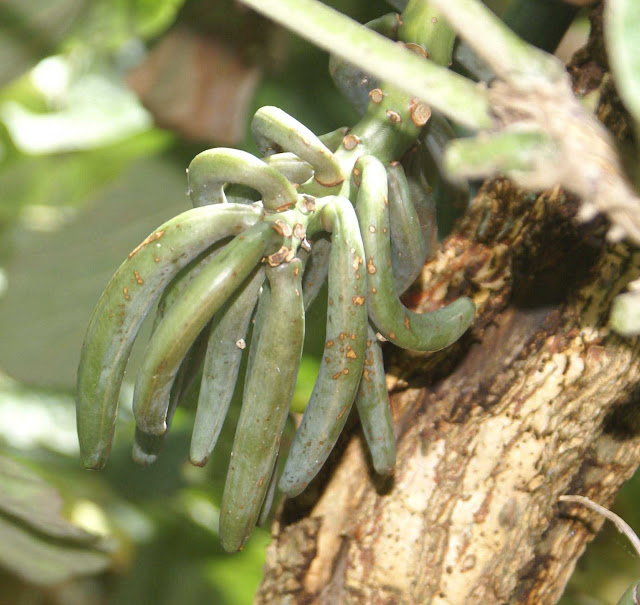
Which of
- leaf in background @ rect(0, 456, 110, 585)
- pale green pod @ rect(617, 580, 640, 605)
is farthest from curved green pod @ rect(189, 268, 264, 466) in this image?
leaf in background @ rect(0, 456, 110, 585)

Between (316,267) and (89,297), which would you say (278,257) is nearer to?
(316,267)

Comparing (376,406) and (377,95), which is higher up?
(377,95)

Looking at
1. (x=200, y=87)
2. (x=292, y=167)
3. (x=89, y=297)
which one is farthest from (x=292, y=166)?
(x=89, y=297)

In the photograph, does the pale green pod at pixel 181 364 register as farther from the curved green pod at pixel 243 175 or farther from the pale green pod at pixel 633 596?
the pale green pod at pixel 633 596

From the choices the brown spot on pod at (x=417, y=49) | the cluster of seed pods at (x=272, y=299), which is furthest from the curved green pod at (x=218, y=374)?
the brown spot on pod at (x=417, y=49)

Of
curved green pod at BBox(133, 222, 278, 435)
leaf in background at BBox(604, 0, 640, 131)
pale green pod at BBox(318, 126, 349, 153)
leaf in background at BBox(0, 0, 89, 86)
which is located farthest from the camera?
leaf in background at BBox(0, 0, 89, 86)

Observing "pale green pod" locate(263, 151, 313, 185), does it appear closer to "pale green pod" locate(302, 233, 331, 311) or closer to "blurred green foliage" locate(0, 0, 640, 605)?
"pale green pod" locate(302, 233, 331, 311)

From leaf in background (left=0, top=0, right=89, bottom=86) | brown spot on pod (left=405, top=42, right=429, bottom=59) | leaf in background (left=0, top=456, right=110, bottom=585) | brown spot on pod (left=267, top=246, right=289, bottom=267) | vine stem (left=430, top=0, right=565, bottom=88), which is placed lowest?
leaf in background (left=0, top=456, right=110, bottom=585)
